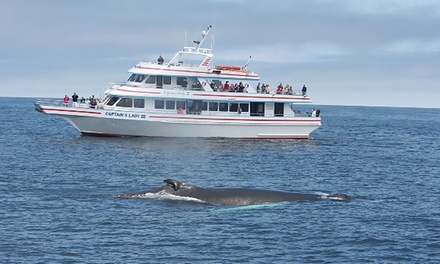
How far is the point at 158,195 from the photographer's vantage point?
37.7 metres

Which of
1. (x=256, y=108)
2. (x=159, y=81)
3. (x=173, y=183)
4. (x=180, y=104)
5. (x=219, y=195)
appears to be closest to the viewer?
(x=173, y=183)

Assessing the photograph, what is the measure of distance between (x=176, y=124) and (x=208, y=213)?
41.0m

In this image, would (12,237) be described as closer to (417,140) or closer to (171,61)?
(171,61)

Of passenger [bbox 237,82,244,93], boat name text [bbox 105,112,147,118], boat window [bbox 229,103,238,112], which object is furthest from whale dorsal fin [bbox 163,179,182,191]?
passenger [bbox 237,82,244,93]

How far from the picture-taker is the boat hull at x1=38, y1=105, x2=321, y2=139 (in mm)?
72812

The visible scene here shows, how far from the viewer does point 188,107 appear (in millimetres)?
77062

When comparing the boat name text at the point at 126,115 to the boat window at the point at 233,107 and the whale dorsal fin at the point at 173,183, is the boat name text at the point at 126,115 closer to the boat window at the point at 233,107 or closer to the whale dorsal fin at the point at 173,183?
the boat window at the point at 233,107

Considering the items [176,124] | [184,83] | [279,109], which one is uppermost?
[184,83]

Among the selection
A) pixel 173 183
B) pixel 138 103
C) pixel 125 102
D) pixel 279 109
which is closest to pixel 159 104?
pixel 138 103

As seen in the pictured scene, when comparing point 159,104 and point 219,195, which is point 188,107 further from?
point 219,195

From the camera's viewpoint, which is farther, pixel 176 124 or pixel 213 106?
pixel 213 106

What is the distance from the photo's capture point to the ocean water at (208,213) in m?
28.5

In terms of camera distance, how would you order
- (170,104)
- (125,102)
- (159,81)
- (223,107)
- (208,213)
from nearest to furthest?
(208,213), (125,102), (159,81), (170,104), (223,107)

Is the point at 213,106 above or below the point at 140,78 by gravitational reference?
below
